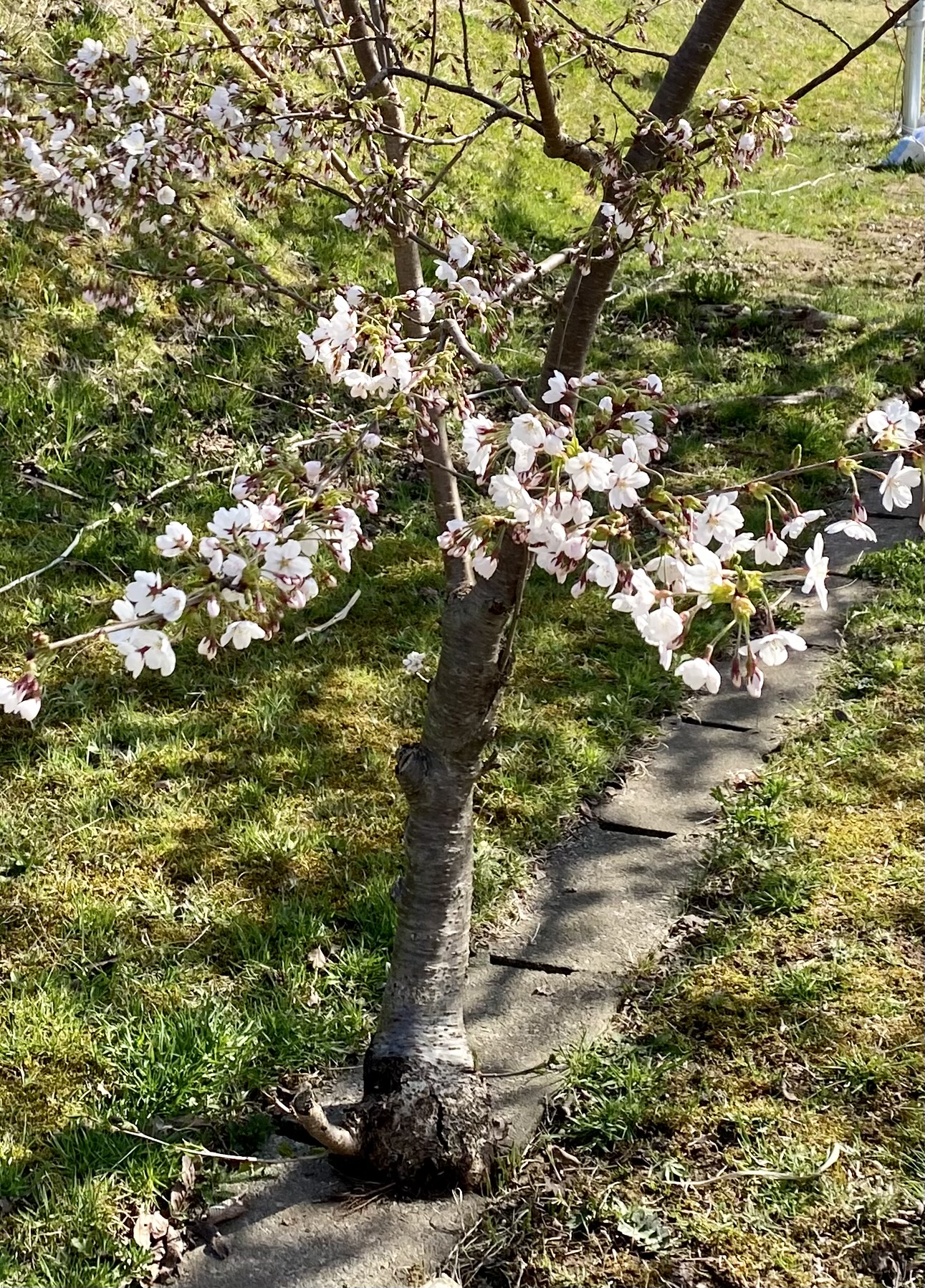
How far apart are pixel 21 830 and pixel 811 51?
16.1 metres

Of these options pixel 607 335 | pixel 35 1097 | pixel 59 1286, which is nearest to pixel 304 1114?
pixel 59 1286

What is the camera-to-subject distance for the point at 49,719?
13.4 ft

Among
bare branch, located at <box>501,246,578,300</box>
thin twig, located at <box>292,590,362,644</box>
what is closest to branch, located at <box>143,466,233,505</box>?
thin twig, located at <box>292,590,362,644</box>

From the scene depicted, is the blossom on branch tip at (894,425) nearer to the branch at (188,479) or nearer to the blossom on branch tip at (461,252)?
the blossom on branch tip at (461,252)

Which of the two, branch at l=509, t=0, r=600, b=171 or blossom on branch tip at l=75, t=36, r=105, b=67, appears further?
blossom on branch tip at l=75, t=36, r=105, b=67

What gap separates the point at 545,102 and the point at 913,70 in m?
11.6

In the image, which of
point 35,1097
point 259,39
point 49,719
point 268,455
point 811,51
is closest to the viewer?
point 268,455

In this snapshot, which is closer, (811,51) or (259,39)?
(259,39)

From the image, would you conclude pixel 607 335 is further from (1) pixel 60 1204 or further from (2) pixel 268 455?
(1) pixel 60 1204

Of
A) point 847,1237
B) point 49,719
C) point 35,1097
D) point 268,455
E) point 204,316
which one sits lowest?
point 847,1237

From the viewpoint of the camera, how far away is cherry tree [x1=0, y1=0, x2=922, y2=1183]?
1.75 meters

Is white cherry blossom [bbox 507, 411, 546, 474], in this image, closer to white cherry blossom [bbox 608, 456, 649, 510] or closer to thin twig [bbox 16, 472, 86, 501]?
white cherry blossom [bbox 608, 456, 649, 510]

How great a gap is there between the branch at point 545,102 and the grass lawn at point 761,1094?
86.2 inches

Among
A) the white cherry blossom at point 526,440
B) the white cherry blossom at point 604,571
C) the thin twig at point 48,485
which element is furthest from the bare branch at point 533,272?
the thin twig at point 48,485
